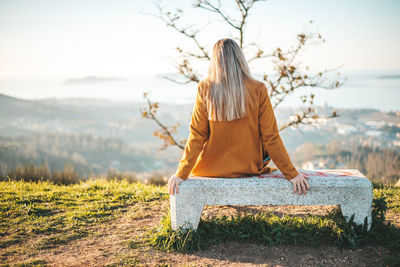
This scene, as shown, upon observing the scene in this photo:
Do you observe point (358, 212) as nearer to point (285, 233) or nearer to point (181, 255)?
point (285, 233)

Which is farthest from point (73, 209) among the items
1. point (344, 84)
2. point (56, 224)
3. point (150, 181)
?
point (344, 84)

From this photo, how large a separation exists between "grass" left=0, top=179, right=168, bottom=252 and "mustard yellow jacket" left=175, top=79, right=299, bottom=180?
186 centimetres

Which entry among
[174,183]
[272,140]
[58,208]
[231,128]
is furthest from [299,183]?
[58,208]

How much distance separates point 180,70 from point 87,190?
338 centimetres

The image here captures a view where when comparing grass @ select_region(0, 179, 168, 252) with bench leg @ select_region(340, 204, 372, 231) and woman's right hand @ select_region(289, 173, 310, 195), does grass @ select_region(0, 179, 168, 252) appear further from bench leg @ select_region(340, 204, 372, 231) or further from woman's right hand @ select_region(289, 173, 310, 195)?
bench leg @ select_region(340, 204, 372, 231)

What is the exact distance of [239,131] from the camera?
3031mm

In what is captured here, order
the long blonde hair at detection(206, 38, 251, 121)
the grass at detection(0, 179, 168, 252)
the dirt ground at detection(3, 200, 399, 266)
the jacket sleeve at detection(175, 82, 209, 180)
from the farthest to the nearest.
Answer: the grass at detection(0, 179, 168, 252) < the jacket sleeve at detection(175, 82, 209, 180) < the long blonde hair at detection(206, 38, 251, 121) < the dirt ground at detection(3, 200, 399, 266)

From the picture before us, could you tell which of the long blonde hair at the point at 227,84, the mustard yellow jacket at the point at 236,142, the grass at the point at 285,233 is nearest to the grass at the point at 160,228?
the grass at the point at 285,233

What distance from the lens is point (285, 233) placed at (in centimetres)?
303

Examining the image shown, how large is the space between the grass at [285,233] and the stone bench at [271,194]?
0.38 feet

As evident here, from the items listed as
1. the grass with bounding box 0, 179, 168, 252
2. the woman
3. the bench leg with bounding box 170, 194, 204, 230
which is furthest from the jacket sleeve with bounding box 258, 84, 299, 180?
the grass with bounding box 0, 179, 168, 252

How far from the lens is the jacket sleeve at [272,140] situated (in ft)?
9.50

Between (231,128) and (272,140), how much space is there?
0.45 m

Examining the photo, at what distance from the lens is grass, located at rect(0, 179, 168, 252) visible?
141 inches
